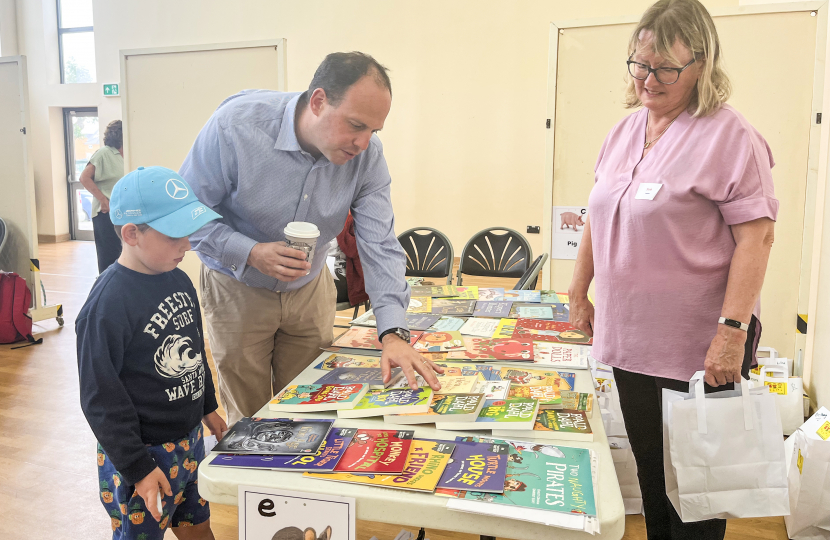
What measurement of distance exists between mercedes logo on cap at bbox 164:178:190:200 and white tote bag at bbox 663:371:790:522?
113cm

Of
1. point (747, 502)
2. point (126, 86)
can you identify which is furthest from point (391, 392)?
point (126, 86)

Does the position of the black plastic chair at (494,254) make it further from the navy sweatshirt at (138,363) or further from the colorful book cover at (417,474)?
the colorful book cover at (417,474)

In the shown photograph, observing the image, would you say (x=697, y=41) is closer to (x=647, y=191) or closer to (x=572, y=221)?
(x=647, y=191)

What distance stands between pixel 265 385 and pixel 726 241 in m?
1.28

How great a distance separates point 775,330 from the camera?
3318 mm

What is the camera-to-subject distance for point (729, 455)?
1.23m

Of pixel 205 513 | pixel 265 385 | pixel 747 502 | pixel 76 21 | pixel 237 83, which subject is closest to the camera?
pixel 747 502

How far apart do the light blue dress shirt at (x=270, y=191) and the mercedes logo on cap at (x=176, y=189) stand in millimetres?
166

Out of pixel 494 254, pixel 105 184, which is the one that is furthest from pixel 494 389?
pixel 105 184

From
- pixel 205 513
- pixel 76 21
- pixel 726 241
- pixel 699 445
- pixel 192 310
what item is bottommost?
pixel 205 513

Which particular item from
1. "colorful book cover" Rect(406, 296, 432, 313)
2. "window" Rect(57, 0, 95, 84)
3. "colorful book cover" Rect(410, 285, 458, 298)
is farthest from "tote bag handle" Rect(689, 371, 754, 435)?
"window" Rect(57, 0, 95, 84)

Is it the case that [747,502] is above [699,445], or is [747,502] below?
below

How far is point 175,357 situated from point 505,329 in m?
1.08

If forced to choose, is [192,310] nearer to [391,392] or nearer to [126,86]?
[391,392]
